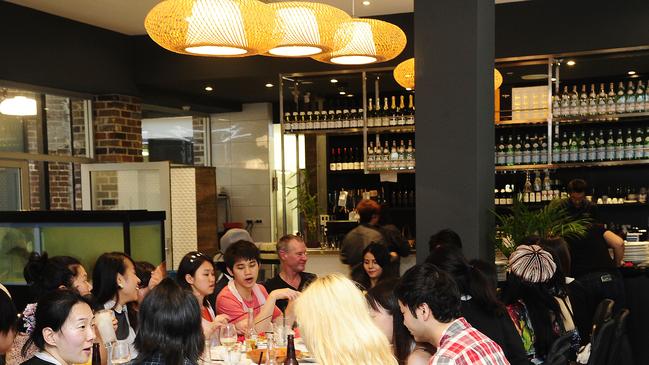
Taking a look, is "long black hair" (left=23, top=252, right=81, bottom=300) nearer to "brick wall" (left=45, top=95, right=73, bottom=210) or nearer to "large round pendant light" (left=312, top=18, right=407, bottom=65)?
"large round pendant light" (left=312, top=18, right=407, bottom=65)

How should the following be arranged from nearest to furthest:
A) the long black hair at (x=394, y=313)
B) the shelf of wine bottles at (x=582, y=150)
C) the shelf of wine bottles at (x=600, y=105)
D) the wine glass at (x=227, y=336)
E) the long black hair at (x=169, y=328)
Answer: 1. the long black hair at (x=169, y=328)
2. the long black hair at (x=394, y=313)
3. the wine glass at (x=227, y=336)
4. the shelf of wine bottles at (x=600, y=105)
5. the shelf of wine bottles at (x=582, y=150)

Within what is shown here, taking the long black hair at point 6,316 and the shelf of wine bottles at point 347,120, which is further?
the shelf of wine bottles at point 347,120

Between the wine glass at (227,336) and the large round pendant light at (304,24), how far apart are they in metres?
1.91

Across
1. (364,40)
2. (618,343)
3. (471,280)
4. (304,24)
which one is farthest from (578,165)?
(471,280)

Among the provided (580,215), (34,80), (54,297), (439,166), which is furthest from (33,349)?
(580,215)

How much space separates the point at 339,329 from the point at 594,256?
4677 millimetres

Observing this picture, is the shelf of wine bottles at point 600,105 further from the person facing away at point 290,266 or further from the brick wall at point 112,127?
the brick wall at point 112,127

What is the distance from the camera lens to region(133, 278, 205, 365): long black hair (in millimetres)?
2598

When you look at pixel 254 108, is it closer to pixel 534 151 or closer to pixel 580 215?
pixel 534 151

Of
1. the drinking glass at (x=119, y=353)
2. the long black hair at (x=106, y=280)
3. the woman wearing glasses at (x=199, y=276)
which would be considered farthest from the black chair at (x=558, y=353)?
the long black hair at (x=106, y=280)

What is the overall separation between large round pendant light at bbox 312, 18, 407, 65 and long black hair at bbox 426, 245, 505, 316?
207 cm

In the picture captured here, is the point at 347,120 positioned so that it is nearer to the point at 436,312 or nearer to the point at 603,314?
the point at 603,314

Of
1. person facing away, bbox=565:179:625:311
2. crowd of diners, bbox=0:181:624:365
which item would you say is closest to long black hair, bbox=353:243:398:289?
crowd of diners, bbox=0:181:624:365

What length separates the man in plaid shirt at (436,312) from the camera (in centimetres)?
253
